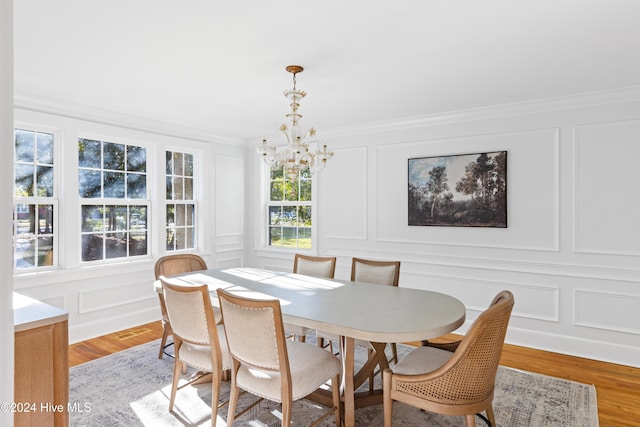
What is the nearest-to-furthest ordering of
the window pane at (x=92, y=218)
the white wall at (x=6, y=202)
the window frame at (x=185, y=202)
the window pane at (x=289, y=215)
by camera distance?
1. the white wall at (x=6, y=202)
2. the window pane at (x=92, y=218)
3. the window frame at (x=185, y=202)
4. the window pane at (x=289, y=215)

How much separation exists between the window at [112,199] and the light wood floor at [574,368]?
0.96 metres

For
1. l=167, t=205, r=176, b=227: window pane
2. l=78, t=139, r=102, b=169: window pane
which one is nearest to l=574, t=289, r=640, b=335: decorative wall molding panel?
l=167, t=205, r=176, b=227: window pane

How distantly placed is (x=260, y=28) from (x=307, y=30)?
281mm

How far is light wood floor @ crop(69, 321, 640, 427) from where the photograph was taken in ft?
8.72

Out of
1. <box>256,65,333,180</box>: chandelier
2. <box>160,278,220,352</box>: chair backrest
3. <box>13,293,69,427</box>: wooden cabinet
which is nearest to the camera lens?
<box>13,293,69,427</box>: wooden cabinet

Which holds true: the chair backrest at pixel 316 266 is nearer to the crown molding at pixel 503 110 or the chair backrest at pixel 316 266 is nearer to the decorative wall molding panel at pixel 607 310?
the crown molding at pixel 503 110

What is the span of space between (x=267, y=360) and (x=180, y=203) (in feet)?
11.8

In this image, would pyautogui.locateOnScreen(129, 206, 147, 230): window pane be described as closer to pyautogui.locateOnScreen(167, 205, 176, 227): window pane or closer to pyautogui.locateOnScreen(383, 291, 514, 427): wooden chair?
pyautogui.locateOnScreen(167, 205, 176, 227): window pane

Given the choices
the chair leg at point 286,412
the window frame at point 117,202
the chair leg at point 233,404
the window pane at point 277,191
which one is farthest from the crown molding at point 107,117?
the chair leg at point 286,412

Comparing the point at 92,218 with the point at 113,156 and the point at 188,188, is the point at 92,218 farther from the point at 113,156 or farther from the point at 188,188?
the point at 188,188

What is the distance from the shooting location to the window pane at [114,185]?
4.32 m

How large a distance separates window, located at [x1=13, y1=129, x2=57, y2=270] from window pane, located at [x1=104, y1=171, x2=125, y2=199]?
55 centimetres

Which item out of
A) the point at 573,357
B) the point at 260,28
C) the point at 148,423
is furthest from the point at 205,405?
the point at 573,357

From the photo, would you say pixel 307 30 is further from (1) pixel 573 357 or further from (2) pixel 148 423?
(1) pixel 573 357
